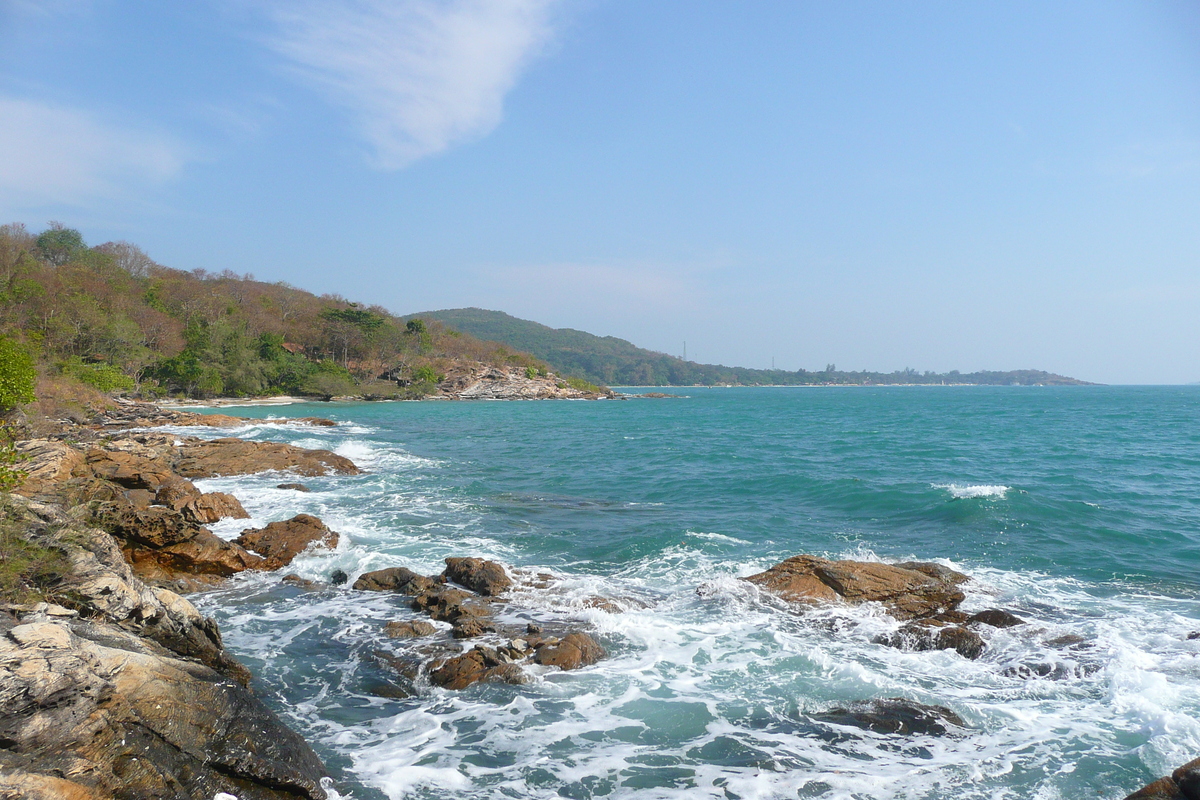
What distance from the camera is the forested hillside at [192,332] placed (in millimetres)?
44500

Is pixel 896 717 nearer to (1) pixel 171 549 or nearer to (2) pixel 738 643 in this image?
(2) pixel 738 643

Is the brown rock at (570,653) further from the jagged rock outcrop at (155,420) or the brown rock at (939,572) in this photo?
the jagged rock outcrop at (155,420)

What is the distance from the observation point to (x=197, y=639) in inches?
268

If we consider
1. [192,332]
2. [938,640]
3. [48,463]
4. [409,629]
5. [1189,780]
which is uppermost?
[192,332]

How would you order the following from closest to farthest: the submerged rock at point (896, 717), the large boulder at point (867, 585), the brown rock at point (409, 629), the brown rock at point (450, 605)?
the submerged rock at point (896, 717), the brown rock at point (409, 629), the brown rock at point (450, 605), the large boulder at point (867, 585)

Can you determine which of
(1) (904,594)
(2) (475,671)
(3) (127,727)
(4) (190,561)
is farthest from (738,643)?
(4) (190,561)

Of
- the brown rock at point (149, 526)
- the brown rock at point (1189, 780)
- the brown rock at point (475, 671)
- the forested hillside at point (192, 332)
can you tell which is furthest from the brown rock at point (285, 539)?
the forested hillside at point (192, 332)

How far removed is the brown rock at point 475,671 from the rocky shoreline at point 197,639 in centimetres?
2

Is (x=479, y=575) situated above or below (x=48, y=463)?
below

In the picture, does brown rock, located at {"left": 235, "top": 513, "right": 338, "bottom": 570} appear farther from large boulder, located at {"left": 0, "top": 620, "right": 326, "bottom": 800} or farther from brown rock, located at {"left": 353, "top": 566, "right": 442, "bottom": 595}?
large boulder, located at {"left": 0, "top": 620, "right": 326, "bottom": 800}

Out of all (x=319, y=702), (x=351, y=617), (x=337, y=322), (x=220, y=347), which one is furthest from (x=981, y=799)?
(x=337, y=322)

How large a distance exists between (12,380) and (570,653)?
69.6 ft

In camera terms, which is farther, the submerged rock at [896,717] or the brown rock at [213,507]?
the brown rock at [213,507]

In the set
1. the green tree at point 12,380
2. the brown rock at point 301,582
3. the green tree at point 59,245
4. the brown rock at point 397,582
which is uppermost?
the green tree at point 59,245
